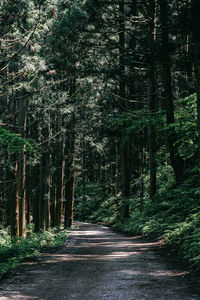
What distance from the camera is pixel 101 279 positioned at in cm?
652

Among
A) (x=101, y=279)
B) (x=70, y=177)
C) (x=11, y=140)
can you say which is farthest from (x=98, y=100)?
(x=101, y=279)

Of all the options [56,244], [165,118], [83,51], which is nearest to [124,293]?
[56,244]

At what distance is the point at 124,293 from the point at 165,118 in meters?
10.5

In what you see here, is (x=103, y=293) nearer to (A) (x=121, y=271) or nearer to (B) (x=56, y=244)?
(A) (x=121, y=271)

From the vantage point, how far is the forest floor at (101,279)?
216 inches

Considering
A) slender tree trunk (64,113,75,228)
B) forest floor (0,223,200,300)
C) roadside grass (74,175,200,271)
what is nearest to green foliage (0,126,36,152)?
forest floor (0,223,200,300)

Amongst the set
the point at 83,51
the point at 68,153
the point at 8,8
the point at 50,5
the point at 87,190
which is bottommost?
the point at 87,190

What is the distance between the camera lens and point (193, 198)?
1271cm

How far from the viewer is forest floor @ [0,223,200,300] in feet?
18.0

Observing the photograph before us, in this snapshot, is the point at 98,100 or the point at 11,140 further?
the point at 98,100

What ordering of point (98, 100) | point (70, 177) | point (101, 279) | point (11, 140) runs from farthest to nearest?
1. point (98, 100)
2. point (70, 177)
3. point (11, 140)
4. point (101, 279)

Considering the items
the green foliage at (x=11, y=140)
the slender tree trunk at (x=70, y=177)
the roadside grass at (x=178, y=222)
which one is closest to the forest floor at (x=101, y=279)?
the roadside grass at (x=178, y=222)

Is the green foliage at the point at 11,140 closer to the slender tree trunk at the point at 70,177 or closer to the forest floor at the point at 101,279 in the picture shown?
the forest floor at the point at 101,279

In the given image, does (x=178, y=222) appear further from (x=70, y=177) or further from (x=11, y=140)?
(x=70, y=177)
